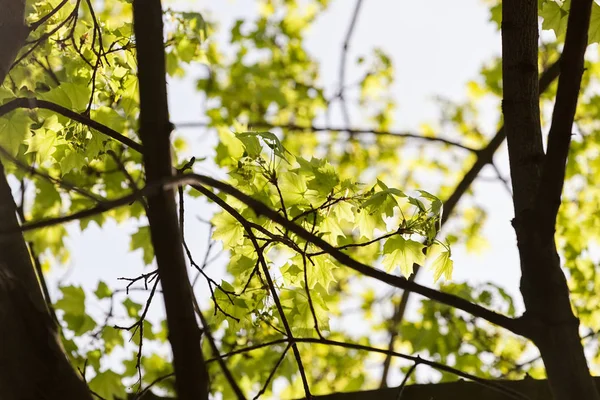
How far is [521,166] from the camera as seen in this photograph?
1.60 meters

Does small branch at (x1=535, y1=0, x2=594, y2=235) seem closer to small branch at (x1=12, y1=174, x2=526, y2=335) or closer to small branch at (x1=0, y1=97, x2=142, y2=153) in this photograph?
small branch at (x1=12, y1=174, x2=526, y2=335)

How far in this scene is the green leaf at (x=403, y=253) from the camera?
1799mm

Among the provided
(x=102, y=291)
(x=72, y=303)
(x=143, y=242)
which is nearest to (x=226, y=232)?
(x=143, y=242)

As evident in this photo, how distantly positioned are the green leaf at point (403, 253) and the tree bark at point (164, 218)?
0.92m

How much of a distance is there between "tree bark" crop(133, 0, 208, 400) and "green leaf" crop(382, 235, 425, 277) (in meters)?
0.92

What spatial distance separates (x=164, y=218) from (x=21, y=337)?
83 cm

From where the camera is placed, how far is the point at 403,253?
182 cm

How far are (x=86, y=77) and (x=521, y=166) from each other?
1.50 m

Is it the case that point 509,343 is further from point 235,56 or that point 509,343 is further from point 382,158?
point 235,56

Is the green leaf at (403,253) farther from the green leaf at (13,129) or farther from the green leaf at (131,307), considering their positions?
the green leaf at (131,307)

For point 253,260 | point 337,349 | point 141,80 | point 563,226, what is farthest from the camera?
point 337,349

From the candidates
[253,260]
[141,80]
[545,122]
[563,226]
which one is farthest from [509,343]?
[141,80]

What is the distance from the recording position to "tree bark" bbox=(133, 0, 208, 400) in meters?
0.94

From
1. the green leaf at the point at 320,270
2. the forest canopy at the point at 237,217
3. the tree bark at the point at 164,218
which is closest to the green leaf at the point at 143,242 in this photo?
the forest canopy at the point at 237,217
